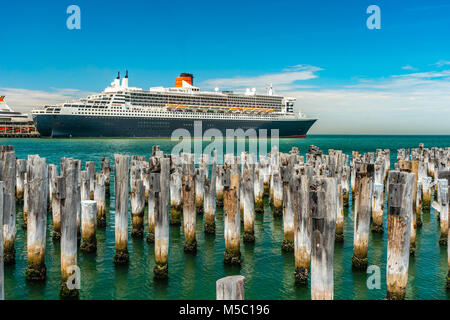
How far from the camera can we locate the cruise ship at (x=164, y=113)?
7331 cm

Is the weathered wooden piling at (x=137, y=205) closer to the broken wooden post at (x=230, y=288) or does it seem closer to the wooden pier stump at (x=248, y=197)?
the wooden pier stump at (x=248, y=197)

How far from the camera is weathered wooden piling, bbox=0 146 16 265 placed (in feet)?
25.9

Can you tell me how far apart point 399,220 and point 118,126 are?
7380 cm

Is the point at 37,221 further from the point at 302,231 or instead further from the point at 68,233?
the point at 302,231

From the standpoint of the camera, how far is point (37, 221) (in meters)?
7.08

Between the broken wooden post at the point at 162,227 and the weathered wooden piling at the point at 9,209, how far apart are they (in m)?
2.82

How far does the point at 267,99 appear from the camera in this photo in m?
92.6

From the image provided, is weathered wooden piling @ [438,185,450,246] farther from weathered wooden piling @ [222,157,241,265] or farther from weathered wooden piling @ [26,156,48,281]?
weathered wooden piling @ [26,156,48,281]

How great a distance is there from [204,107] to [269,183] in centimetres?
6867

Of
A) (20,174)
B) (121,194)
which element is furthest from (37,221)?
(20,174)

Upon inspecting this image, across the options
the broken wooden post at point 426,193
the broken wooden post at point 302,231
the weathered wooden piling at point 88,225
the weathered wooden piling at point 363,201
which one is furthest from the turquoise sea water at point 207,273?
Answer: the broken wooden post at point 426,193

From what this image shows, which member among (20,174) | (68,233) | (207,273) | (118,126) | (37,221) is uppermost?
(118,126)

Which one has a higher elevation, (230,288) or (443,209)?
(230,288)

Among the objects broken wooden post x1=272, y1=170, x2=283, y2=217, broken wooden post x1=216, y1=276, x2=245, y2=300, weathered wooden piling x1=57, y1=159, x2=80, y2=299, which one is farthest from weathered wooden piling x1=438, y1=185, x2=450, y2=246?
weathered wooden piling x1=57, y1=159, x2=80, y2=299
